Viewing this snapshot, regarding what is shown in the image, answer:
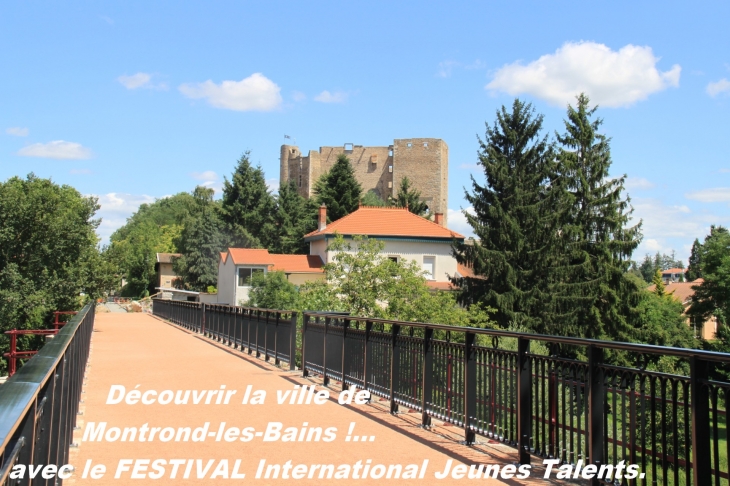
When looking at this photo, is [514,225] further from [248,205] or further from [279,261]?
[248,205]

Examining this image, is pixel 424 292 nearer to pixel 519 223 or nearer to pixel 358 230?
pixel 519 223

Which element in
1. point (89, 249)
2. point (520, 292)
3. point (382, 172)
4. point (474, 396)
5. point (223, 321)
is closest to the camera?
point (474, 396)

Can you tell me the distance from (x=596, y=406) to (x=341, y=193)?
62.7m

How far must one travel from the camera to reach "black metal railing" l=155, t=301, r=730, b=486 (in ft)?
14.7

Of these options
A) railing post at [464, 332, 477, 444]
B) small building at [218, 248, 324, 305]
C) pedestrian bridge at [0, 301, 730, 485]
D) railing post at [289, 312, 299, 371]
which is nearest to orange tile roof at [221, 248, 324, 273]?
small building at [218, 248, 324, 305]

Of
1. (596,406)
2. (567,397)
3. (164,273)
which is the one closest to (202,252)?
(164,273)

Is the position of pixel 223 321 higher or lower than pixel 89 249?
lower

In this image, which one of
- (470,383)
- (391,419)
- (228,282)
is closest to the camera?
(470,383)

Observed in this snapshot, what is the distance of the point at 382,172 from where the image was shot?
343ft

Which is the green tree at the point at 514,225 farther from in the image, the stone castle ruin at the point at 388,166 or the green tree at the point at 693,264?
the green tree at the point at 693,264

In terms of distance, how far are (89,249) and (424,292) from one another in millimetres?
18640

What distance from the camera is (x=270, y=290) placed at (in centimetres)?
3738

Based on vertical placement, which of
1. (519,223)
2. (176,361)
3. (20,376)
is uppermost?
(519,223)

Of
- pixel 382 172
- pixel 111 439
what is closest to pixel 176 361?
pixel 111 439
